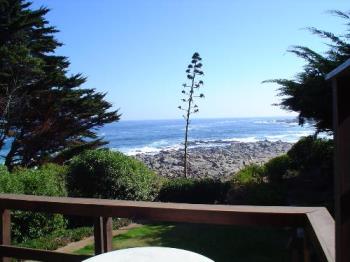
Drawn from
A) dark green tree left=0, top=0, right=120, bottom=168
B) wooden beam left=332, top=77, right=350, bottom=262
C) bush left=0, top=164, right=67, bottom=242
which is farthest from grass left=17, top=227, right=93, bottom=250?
dark green tree left=0, top=0, right=120, bottom=168

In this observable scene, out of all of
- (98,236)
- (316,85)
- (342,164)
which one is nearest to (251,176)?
(316,85)

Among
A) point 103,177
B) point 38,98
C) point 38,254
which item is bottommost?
point 103,177

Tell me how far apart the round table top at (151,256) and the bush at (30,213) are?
19.2 feet

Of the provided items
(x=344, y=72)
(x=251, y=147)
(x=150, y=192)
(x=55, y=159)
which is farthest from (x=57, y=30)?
(x=251, y=147)

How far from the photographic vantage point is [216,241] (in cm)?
700

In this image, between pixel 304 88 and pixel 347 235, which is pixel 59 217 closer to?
pixel 304 88

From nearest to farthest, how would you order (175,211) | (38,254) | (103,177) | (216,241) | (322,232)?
(322,232), (175,211), (38,254), (216,241), (103,177)

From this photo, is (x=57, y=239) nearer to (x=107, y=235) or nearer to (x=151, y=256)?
(x=107, y=235)

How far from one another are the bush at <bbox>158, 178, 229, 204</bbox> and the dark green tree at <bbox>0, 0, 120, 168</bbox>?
8.66 meters

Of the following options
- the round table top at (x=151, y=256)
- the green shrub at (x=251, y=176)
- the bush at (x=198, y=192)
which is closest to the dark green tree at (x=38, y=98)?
the bush at (x=198, y=192)

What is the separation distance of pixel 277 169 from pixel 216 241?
4786 mm

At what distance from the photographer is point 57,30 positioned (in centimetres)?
1973

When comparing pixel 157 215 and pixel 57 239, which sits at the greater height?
pixel 157 215

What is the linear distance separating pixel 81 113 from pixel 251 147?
29252 millimetres
